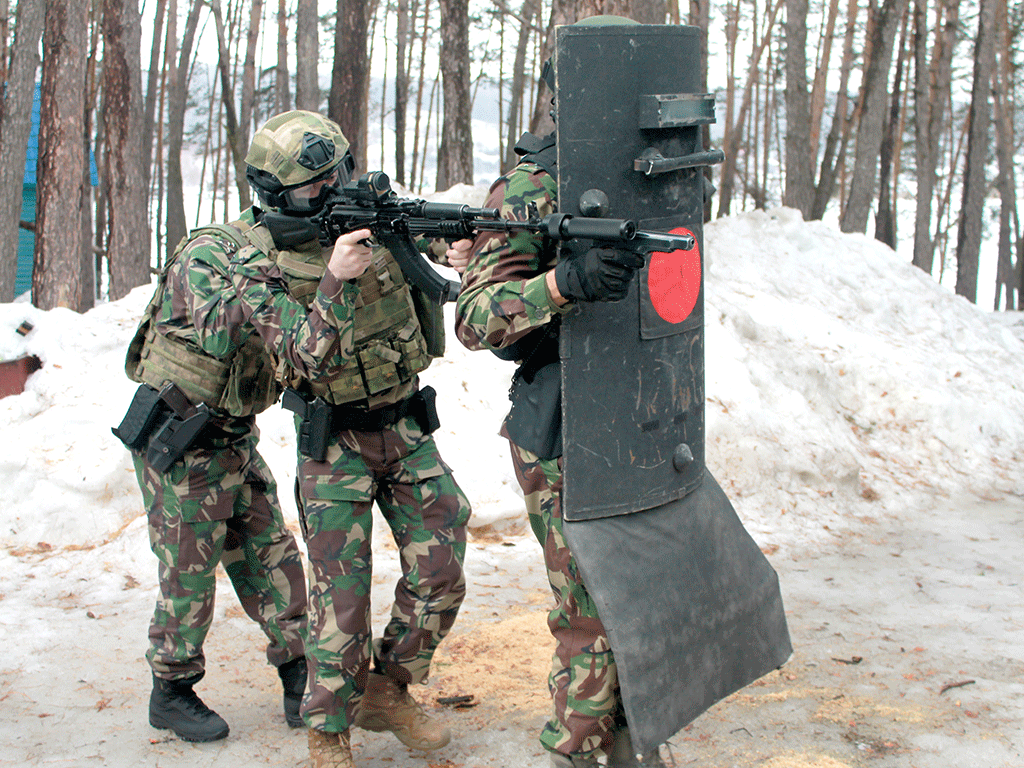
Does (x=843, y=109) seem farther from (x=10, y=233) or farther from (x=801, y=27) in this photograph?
(x=10, y=233)

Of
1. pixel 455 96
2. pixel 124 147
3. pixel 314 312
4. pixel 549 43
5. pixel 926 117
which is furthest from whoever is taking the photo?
pixel 926 117

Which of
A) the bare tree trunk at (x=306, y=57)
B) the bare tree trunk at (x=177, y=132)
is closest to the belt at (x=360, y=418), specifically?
the bare tree trunk at (x=306, y=57)

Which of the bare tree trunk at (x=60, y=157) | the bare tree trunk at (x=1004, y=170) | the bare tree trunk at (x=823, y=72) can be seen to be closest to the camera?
the bare tree trunk at (x=60, y=157)

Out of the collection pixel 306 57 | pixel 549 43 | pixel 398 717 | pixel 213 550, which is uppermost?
pixel 306 57

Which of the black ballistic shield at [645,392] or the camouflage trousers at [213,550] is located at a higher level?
the black ballistic shield at [645,392]

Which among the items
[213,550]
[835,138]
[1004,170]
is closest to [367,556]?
[213,550]

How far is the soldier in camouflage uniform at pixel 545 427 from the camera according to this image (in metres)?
2.35

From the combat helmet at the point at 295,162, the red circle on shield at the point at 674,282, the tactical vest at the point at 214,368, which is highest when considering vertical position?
the combat helmet at the point at 295,162

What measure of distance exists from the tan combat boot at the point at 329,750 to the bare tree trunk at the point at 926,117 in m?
13.1

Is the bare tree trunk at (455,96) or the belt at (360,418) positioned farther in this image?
the bare tree trunk at (455,96)

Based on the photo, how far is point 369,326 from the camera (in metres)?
2.91

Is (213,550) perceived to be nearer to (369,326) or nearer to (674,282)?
(369,326)

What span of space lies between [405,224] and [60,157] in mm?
6889

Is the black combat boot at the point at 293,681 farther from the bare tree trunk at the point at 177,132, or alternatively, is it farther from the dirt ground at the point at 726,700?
the bare tree trunk at the point at 177,132
